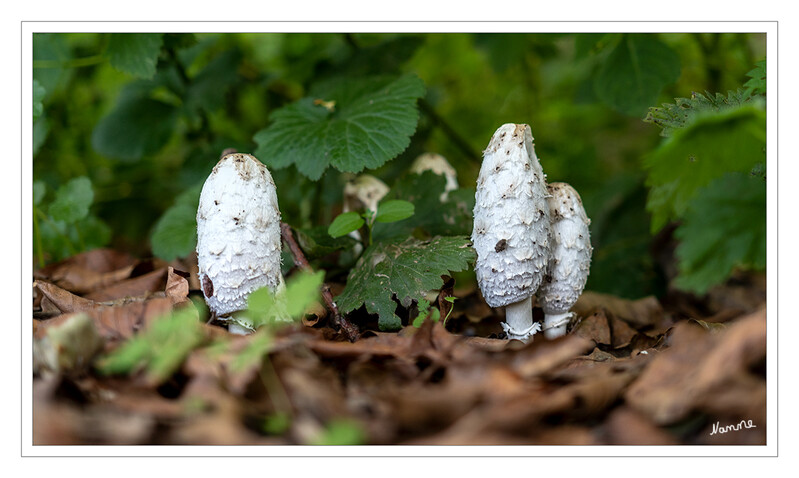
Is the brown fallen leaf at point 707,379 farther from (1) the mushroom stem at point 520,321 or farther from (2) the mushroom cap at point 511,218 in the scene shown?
(1) the mushroom stem at point 520,321

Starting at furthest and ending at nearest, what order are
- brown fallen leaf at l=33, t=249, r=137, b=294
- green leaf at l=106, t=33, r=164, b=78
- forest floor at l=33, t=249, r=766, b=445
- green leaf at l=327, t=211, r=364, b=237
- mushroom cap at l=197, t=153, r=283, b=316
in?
green leaf at l=106, t=33, r=164, b=78
brown fallen leaf at l=33, t=249, r=137, b=294
green leaf at l=327, t=211, r=364, b=237
mushroom cap at l=197, t=153, r=283, b=316
forest floor at l=33, t=249, r=766, b=445

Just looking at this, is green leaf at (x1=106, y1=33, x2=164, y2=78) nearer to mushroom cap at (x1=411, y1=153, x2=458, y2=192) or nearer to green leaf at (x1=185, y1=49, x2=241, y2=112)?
green leaf at (x1=185, y1=49, x2=241, y2=112)

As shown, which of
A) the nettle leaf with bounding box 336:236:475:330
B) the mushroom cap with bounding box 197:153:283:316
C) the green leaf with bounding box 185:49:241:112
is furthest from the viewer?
the green leaf with bounding box 185:49:241:112

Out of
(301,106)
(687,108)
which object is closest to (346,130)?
(301,106)

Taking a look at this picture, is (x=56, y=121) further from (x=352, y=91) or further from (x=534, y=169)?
(x=534, y=169)

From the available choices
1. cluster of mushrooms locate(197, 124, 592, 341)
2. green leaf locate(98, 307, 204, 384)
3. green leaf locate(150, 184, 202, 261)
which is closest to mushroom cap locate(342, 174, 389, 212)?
green leaf locate(150, 184, 202, 261)

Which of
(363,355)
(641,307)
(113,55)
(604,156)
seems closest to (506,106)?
(604,156)
